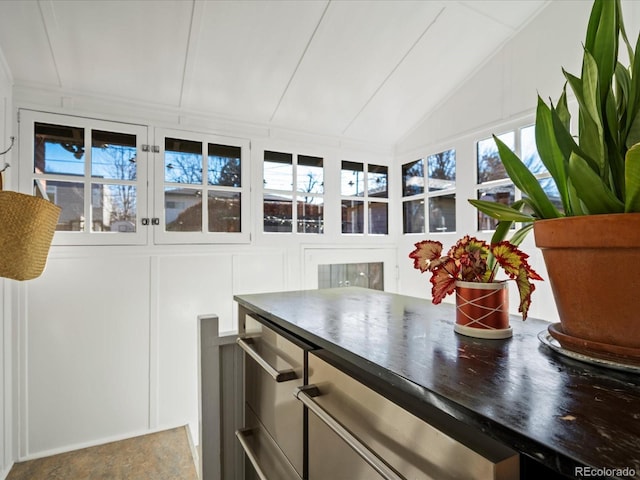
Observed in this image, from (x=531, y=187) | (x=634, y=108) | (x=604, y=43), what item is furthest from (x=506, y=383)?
(x=604, y=43)

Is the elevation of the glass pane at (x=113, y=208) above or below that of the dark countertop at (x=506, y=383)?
above

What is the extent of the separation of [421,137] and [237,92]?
1.46 meters

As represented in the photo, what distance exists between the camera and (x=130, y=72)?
1924 mm

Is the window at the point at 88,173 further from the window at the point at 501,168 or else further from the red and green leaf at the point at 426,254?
the window at the point at 501,168

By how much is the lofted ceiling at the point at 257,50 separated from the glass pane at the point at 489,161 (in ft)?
1.60

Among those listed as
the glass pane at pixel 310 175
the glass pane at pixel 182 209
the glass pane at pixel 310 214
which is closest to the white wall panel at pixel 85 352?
the glass pane at pixel 182 209

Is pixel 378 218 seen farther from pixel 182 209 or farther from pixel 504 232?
pixel 504 232

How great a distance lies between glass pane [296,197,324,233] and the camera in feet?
8.80

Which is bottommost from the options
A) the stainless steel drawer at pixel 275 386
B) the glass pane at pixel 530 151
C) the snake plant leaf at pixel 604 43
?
the stainless steel drawer at pixel 275 386

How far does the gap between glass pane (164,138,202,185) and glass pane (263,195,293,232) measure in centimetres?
51

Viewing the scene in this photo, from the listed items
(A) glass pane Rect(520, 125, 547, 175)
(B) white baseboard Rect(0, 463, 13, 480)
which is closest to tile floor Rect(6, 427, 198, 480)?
(B) white baseboard Rect(0, 463, 13, 480)

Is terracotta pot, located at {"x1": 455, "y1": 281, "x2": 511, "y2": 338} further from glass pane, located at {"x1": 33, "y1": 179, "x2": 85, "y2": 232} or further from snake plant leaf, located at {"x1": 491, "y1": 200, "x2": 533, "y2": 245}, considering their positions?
glass pane, located at {"x1": 33, "y1": 179, "x2": 85, "y2": 232}

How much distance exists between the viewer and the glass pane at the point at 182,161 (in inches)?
89.2

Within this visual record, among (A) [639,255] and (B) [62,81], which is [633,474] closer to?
(A) [639,255]
